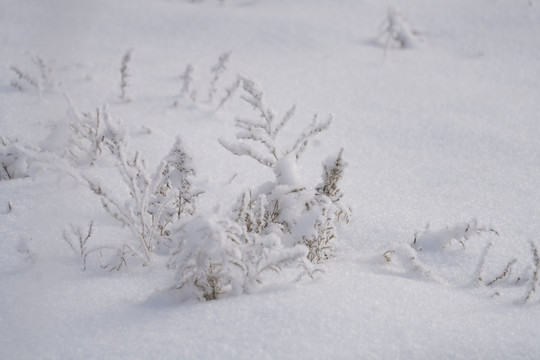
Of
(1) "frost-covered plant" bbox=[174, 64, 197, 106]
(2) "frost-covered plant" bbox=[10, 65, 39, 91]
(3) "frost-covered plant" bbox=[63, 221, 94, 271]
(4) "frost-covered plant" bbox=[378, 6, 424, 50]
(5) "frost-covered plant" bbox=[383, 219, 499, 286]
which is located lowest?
(3) "frost-covered plant" bbox=[63, 221, 94, 271]

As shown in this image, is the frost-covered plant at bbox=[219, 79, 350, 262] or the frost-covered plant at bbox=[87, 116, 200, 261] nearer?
the frost-covered plant at bbox=[87, 116, 200, 261]

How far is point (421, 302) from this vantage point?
1.52m

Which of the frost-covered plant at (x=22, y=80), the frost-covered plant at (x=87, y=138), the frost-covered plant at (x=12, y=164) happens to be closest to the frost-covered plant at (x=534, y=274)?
the frost-covered plant at (x=87, y=138)

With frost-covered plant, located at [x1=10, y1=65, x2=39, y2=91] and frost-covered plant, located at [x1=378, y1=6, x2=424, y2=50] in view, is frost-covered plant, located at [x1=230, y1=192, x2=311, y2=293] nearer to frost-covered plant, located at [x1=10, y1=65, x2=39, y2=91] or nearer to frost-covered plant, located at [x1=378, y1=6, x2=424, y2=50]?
frost-covered plant, located at [x1=10, y1=65, x2=39, y2=91]

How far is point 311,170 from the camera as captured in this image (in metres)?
2.59

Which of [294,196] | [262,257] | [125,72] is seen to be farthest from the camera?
[125,72]

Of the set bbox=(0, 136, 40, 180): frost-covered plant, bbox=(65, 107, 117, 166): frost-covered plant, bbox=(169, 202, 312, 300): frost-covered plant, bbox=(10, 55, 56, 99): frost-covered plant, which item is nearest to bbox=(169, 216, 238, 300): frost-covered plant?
bbox=(169, 202, 312, 300): frost-covered plant

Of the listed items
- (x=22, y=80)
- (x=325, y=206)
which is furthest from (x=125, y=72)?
(x=325, y=206)

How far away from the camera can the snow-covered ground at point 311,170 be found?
4.41 ft

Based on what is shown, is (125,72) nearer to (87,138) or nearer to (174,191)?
(87,138)

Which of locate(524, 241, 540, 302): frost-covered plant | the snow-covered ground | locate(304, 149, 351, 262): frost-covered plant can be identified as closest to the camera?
the snow-covered ground

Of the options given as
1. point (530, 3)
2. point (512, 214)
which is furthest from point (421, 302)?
point (530, 3)

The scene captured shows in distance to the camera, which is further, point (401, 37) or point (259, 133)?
point (401, 37)

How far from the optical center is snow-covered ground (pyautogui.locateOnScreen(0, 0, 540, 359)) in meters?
1.34
